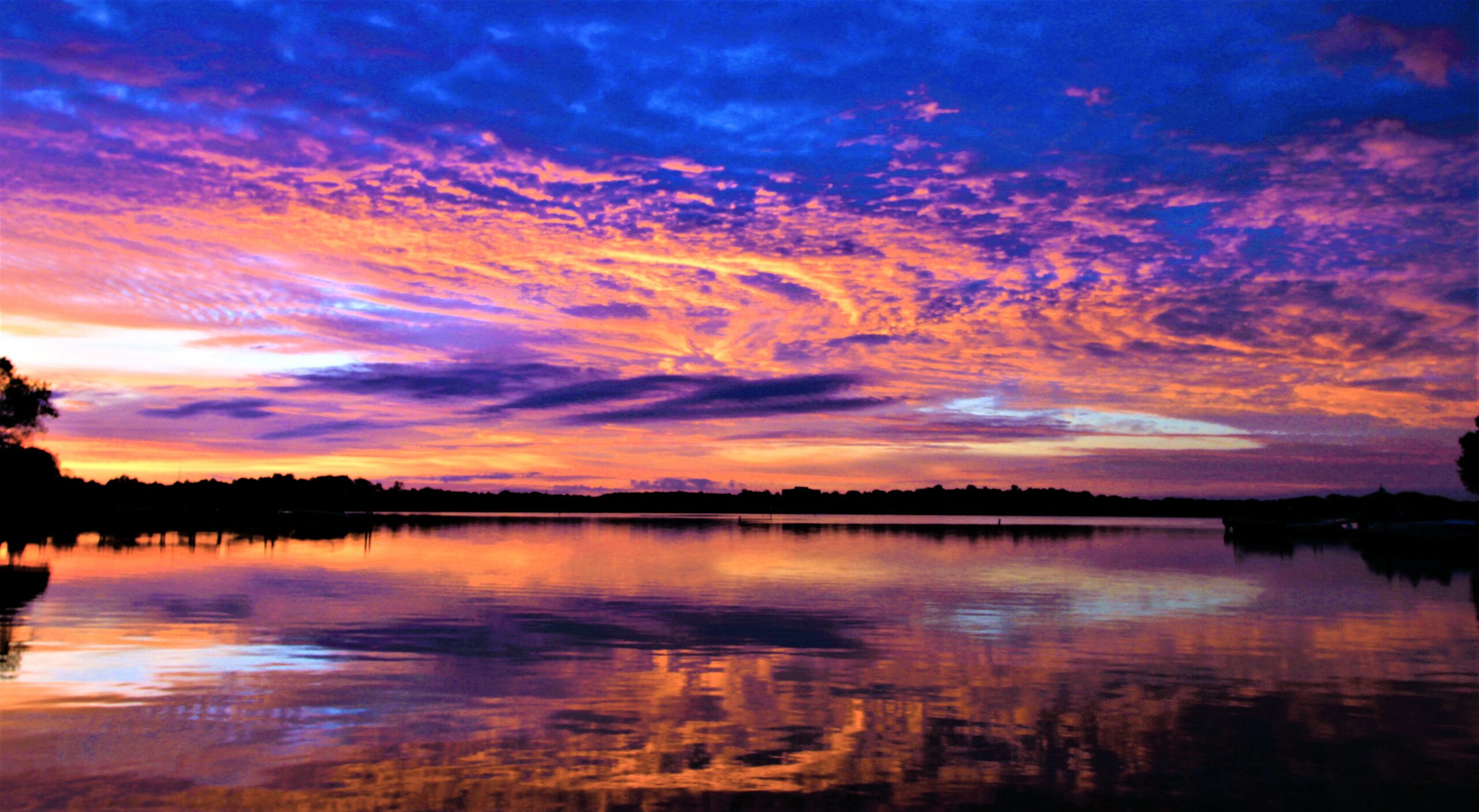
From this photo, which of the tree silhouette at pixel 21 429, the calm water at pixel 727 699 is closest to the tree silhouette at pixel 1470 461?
the calm water at pixel 727 699

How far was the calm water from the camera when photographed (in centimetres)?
1295

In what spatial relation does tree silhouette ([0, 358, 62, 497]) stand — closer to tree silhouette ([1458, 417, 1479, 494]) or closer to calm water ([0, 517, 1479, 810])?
calm water ([0, 517, 1479, 810])

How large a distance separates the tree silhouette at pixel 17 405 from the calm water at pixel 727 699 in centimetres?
6061

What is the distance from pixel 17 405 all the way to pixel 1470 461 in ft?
503

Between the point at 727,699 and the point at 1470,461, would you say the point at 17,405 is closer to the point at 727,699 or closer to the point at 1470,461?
the point at 727,699

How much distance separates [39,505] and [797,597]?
281ft

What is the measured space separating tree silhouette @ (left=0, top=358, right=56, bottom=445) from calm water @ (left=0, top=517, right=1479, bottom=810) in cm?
6061

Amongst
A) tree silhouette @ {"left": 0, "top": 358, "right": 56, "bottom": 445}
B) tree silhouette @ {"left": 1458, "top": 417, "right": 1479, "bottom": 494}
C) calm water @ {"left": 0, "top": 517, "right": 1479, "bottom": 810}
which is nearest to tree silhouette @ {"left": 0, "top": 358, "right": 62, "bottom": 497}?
tree silhouette @ {"left": 0, "top": 358, "right": 56, "bottom": 445}

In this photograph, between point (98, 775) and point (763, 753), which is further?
point (763, 753)

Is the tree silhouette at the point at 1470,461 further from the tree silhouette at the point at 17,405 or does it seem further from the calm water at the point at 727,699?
the tree silhouette at the point at 17,405

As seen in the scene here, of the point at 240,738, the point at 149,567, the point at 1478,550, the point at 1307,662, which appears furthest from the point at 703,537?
the point at 240,738

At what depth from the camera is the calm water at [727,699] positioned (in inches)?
510

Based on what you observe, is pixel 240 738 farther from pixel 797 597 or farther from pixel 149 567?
pixel 149 567

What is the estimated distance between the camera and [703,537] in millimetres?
108312
